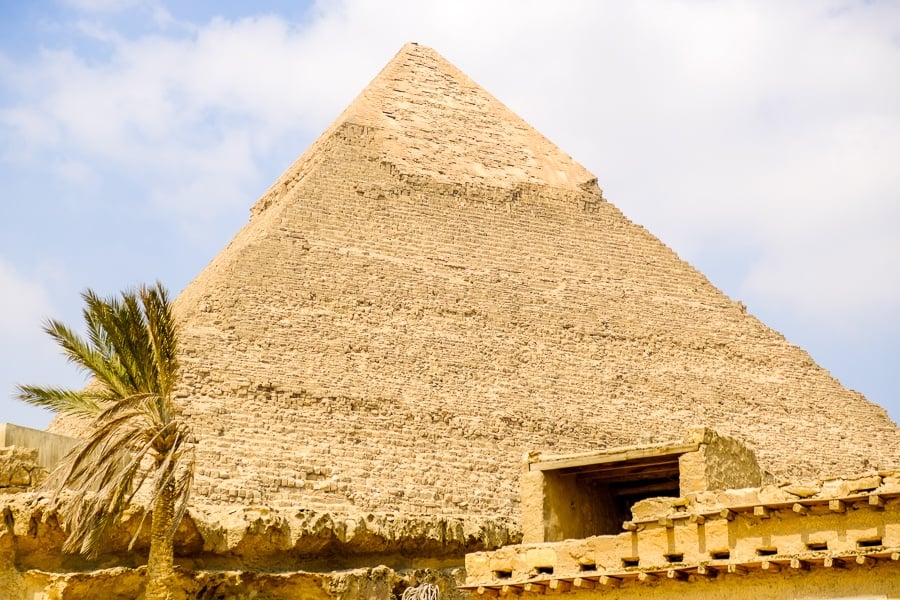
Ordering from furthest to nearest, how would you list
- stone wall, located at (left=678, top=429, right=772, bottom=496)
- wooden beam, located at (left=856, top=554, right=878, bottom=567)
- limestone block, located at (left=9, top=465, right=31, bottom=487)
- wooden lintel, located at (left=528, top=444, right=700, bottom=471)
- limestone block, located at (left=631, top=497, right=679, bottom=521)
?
limestone block, located at (left=9, top=465, right=31, bottom=487) < wooden lintel, located at (left=528, top=444, right=700, bottom=471) < stone wall, located at (left=678, top=429, right=772, bottom=496) < limestone block, located at (left=631, top=497, right=679, bottom=521) < wooden beam, located at (left=856, top=554, right=878, bottom=567)

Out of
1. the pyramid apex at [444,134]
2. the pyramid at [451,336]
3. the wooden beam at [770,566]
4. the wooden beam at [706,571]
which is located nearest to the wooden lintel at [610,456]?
the wooden beam at [706,571]

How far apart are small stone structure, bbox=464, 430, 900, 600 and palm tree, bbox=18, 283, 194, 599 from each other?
224 centimetres

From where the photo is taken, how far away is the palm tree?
12.7 meters

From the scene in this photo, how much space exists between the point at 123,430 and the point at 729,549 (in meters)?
4.38

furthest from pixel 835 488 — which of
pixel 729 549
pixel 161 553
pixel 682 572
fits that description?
pixel 161 553

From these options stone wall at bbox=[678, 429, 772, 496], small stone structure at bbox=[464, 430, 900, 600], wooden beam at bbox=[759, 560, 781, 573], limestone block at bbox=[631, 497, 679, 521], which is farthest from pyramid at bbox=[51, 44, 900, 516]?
wooden beam at bbox=[759, 560, 781, 573]

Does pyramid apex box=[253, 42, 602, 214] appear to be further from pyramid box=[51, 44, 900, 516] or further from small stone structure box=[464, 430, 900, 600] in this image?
small stone structure box=[464, 430, 900, 600]

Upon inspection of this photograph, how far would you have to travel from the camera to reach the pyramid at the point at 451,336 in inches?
1950

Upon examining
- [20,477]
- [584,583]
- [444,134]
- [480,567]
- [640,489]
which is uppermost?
[444,134]

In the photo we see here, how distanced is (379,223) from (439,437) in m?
13.6

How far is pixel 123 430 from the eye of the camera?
13031 mm

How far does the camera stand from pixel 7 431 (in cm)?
1285

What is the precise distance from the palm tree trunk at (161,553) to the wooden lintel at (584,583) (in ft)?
9.60

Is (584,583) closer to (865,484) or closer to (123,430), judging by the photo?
(865,484)
